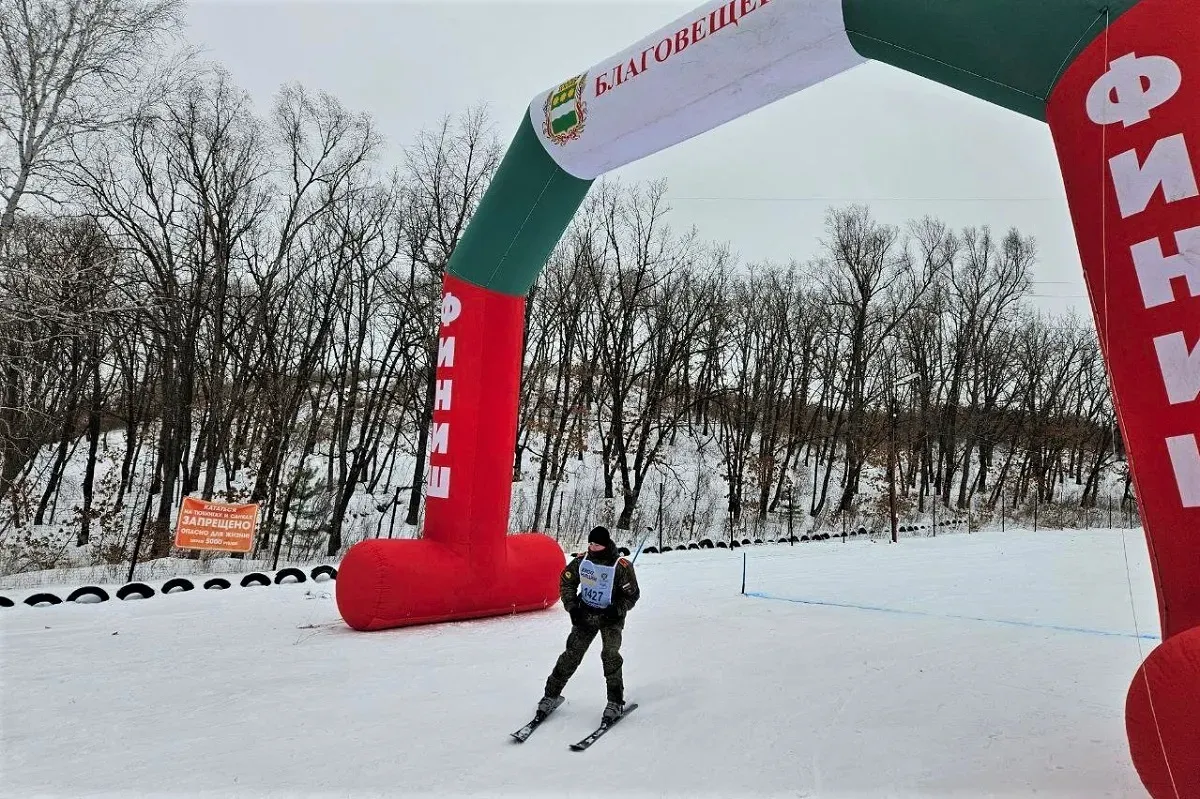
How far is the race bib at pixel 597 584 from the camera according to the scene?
4699mm

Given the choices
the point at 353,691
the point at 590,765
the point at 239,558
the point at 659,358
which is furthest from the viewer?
the point at 659,358

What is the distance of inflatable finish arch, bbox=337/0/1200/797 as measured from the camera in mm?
3049

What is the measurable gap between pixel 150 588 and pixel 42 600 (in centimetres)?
103

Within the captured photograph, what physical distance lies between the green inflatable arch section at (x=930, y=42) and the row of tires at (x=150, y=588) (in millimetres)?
6176

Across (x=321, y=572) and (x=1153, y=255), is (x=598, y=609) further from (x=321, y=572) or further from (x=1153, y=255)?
(x=321, y=572)

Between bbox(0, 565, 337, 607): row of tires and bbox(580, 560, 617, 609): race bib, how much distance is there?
6383 millimetres

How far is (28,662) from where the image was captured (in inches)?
225

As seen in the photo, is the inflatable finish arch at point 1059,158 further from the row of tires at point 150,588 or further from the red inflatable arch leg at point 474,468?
the row of tires at point 150,588

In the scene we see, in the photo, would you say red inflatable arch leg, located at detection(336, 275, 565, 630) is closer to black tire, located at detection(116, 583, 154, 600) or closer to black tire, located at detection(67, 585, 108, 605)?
black tire, located at detection(116, 583, 154, 600)

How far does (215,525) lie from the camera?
32.0ft

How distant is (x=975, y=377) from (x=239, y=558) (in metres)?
29.6

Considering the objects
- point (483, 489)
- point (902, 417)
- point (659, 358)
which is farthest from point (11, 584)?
point (902, 417)

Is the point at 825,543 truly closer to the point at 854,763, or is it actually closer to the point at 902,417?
the point at 854,763

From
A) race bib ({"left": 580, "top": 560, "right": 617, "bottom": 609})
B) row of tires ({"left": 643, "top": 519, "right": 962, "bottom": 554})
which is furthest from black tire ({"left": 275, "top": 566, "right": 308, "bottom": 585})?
race bib ({"left": 580, "top": 560, "right": 617, "bottom": 609})
